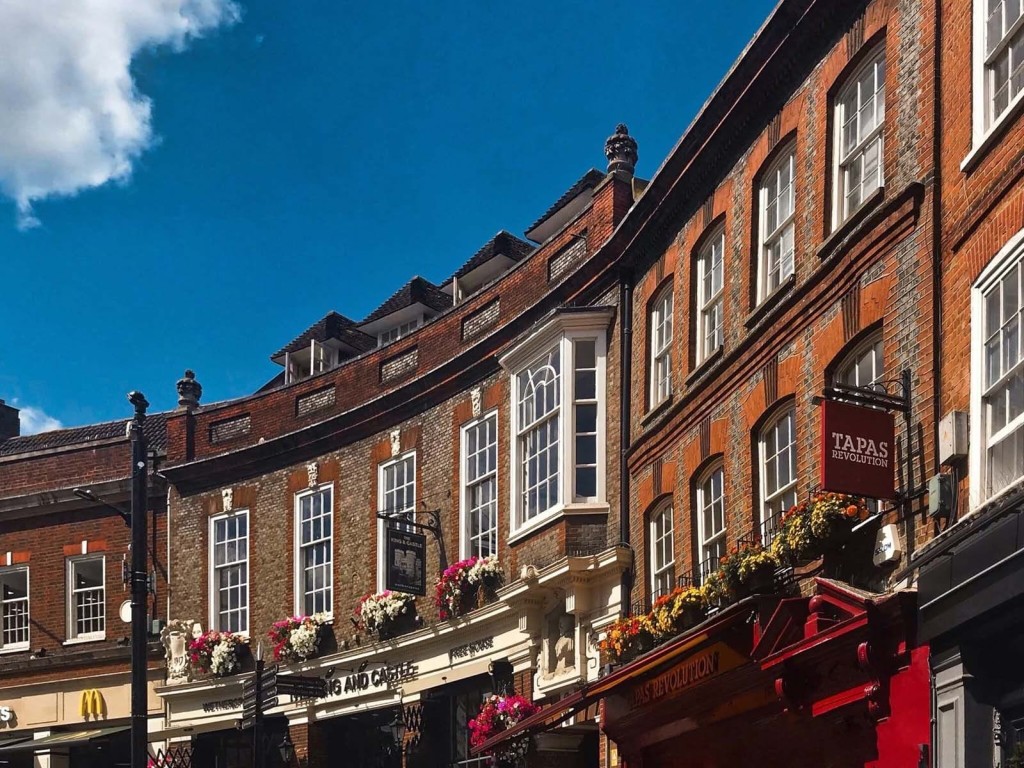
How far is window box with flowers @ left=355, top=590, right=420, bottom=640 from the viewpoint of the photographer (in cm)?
2561

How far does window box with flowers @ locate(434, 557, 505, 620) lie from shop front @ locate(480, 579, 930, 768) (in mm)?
3781

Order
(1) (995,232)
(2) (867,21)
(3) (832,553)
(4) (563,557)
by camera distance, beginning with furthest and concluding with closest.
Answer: (4) (563,557)
(2) (867,21)
(3) (832,553)
(1) (995,232)

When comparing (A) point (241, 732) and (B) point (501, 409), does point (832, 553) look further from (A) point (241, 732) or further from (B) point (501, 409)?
(A) point (241, 732)

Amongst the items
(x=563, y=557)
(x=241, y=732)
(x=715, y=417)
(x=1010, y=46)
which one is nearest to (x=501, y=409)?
(x=563, y=557)

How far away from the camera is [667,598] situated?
18.2m

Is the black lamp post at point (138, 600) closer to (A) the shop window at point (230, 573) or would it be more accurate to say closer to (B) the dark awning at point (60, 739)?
(A) the shop window at point (230, 573)

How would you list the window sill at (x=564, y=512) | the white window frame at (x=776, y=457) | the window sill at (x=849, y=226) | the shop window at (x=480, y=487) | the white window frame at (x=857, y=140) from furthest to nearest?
the shop window at (x=480, y=487) → the window sill at (x=564, y=512) → the white window frame at (x=776, y=457) → the white window frame at (x=857, y=140) → the window sill at (x=849, y=226)

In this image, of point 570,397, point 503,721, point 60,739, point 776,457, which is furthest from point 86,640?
point 776,457

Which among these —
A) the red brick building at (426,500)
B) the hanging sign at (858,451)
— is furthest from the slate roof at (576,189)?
the hanging sign at (858,451)

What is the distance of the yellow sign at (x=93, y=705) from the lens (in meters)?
30.5

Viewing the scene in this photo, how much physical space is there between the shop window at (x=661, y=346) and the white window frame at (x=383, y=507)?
6.47 meters

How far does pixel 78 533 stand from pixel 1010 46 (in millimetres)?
23613

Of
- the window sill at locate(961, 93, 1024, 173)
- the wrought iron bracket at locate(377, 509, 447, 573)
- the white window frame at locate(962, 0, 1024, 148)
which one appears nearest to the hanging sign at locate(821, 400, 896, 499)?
the window sill at locate(961, 93, 1024, 173)

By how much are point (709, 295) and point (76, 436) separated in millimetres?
21227
